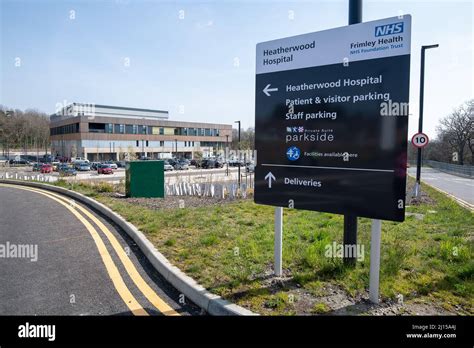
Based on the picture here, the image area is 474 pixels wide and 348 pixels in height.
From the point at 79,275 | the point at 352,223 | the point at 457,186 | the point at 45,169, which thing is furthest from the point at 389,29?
the point at 45,169

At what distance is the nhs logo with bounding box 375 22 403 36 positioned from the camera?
11.3 ft

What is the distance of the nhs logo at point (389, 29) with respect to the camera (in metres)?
3.45

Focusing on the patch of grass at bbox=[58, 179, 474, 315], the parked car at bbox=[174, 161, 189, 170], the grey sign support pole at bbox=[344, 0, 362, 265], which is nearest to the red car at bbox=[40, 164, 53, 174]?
the parked car at bbox=[174, 161, 189, 170]

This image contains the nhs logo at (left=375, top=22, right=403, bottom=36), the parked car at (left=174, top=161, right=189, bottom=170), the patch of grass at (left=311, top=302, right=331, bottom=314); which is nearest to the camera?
the patch of grass at (left=311, top=302, right=331, bottom=314)

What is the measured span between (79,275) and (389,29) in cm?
540

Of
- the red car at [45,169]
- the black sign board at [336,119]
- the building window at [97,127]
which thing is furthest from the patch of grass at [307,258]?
the building window at [97,127]

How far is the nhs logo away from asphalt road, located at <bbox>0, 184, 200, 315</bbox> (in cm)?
396

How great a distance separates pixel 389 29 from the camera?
11.6 feet

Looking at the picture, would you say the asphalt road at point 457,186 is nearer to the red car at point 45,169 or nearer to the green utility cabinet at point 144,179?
the green utility cabinet at point 144,179

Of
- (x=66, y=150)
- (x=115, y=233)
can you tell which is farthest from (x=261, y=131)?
(x=66, y=150)

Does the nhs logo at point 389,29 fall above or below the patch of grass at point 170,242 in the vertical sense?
above

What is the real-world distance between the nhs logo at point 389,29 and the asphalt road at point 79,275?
396 centimetres

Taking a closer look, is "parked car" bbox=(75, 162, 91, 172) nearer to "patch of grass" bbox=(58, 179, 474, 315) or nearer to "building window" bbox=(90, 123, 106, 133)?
"building window" bbox=(90, 123, 106, 133)

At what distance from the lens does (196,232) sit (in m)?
6.68
